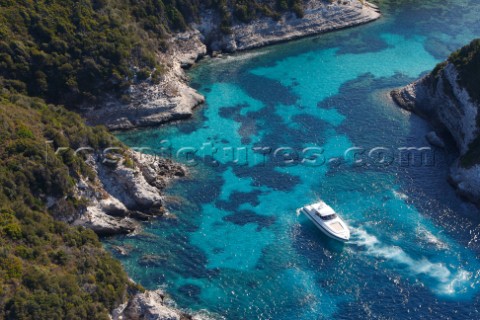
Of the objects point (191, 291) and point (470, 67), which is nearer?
point (191, 291)

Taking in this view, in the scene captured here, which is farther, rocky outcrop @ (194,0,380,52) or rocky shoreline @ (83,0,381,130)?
rocky outcrop @ (194,0,380,52)

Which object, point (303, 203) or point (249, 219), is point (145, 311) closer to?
point (249, 219)

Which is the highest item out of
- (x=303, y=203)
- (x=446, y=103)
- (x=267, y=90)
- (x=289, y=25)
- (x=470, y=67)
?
(x=289, y=25)

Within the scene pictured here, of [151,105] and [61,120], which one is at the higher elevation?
[61,120]

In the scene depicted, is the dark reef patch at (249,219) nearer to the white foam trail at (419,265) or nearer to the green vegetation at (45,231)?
the white foam trail at (419,265)

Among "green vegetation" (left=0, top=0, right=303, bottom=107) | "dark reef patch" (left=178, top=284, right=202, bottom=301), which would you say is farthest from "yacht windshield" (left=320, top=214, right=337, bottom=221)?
"green vegetation" (left=0, top=0, right=303, bottom=107)

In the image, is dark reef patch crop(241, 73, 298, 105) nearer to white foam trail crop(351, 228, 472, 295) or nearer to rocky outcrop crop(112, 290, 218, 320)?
white foam trail crop(351, 228, 472, 295)

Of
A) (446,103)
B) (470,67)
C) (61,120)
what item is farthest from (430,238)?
(61,120)
